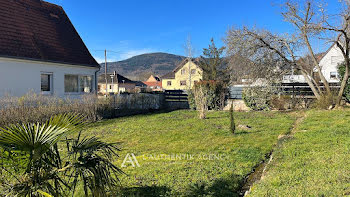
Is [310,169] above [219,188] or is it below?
above

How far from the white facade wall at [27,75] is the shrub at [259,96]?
10144mm

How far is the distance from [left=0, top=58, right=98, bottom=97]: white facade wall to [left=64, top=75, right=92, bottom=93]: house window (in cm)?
29

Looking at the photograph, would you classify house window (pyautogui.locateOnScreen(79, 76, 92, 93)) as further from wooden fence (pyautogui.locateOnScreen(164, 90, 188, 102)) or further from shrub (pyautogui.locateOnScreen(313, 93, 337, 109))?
shrub (pyautogui.locateOnScreen(313, 93, 337, 109))

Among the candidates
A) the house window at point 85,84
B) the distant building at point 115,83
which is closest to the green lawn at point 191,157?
the house window at point 85,84

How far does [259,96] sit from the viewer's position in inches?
530

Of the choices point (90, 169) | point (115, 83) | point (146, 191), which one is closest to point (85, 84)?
point (146, 191)

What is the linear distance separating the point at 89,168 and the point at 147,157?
3067 mm

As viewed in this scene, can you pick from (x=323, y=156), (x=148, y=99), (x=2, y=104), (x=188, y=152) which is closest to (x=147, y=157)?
(x=188, y=152)

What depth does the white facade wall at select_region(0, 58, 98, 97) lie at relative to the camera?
10758mm

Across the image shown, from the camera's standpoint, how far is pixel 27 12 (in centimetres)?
1336

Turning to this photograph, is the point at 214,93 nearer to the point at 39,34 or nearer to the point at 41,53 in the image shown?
the point at 41,53

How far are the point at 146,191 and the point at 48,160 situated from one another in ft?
5.36
